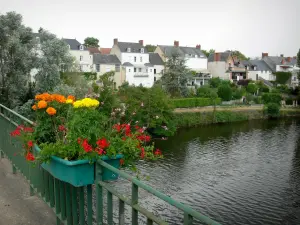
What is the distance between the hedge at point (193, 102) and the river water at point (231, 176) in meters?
7.16

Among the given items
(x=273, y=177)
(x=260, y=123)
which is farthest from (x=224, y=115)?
(x=273, y=177)

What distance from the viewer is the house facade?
71.6 meters

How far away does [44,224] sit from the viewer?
465 cm

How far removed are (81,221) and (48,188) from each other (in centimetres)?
94

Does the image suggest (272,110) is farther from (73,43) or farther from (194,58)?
(73,43)

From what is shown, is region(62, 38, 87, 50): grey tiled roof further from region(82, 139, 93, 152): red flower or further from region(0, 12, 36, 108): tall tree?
region(82, 139, 93, 152): red flower

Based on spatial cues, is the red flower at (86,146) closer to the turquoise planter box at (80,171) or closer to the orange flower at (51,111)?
the turquoise planter box at (80,171)

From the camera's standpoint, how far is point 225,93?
55.5 meters

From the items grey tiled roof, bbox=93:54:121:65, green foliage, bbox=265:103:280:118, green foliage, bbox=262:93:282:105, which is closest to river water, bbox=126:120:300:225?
green foliage, bbox=265:103:280:118

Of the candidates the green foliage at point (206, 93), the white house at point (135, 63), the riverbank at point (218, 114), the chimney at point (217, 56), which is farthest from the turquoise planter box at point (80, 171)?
the chimney at point (217, 56)

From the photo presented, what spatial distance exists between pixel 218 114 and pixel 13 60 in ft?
104

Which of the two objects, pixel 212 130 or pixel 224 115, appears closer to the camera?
pixel 212 130

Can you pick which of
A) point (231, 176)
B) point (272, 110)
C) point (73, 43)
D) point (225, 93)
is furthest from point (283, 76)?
point (231, 176)

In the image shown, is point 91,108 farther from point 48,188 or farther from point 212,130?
point 212,130
